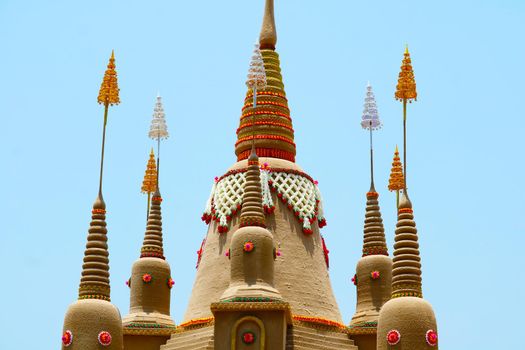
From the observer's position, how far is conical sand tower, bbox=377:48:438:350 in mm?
34500

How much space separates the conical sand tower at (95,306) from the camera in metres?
36.2

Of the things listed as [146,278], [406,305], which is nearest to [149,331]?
[146,278]

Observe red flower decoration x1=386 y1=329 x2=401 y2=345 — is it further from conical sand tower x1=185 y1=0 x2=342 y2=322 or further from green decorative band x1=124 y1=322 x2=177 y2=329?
green decorative band x1=124 y1=322 x2=177 y2=329

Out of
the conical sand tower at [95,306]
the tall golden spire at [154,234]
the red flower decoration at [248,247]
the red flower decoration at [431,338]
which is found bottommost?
the red flower decoration at [431,338]

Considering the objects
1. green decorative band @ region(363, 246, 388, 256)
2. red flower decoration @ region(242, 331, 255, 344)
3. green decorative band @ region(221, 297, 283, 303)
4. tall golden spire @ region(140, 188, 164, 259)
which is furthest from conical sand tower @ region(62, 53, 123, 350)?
green decorative band @ region(363, 246, 388, 256)

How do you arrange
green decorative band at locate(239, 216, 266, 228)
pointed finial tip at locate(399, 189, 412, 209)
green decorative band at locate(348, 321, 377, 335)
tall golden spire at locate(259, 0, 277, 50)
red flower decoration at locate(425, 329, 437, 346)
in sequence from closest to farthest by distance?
red flower decoration at locate(425, 329, 437, 346), pointed finial tip at locate(399, 189, 412, 209), green decorative band at locate(239, 216, 266, 228), green decorative band at locate(348, 321, 377, 335), tall golden spire at locate(259, 0, 277, 50)

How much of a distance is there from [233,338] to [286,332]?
A: 2382 mm

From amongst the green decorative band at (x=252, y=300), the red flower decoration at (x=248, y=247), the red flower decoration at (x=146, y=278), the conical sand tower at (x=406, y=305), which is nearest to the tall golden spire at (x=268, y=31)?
the red flower decoration at (x=146, y=278)

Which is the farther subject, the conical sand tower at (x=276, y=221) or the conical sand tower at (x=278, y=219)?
the conical sand tower at (x=278, y=219)

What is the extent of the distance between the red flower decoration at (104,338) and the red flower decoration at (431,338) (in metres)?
8.63

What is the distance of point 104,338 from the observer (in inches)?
1426

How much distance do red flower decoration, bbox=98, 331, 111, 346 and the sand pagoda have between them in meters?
0.05

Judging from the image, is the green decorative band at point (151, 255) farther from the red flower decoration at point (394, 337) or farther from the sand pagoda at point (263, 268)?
the red flower decoration at point (394, 337)

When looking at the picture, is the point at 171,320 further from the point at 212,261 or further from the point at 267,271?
the point at 267,271
